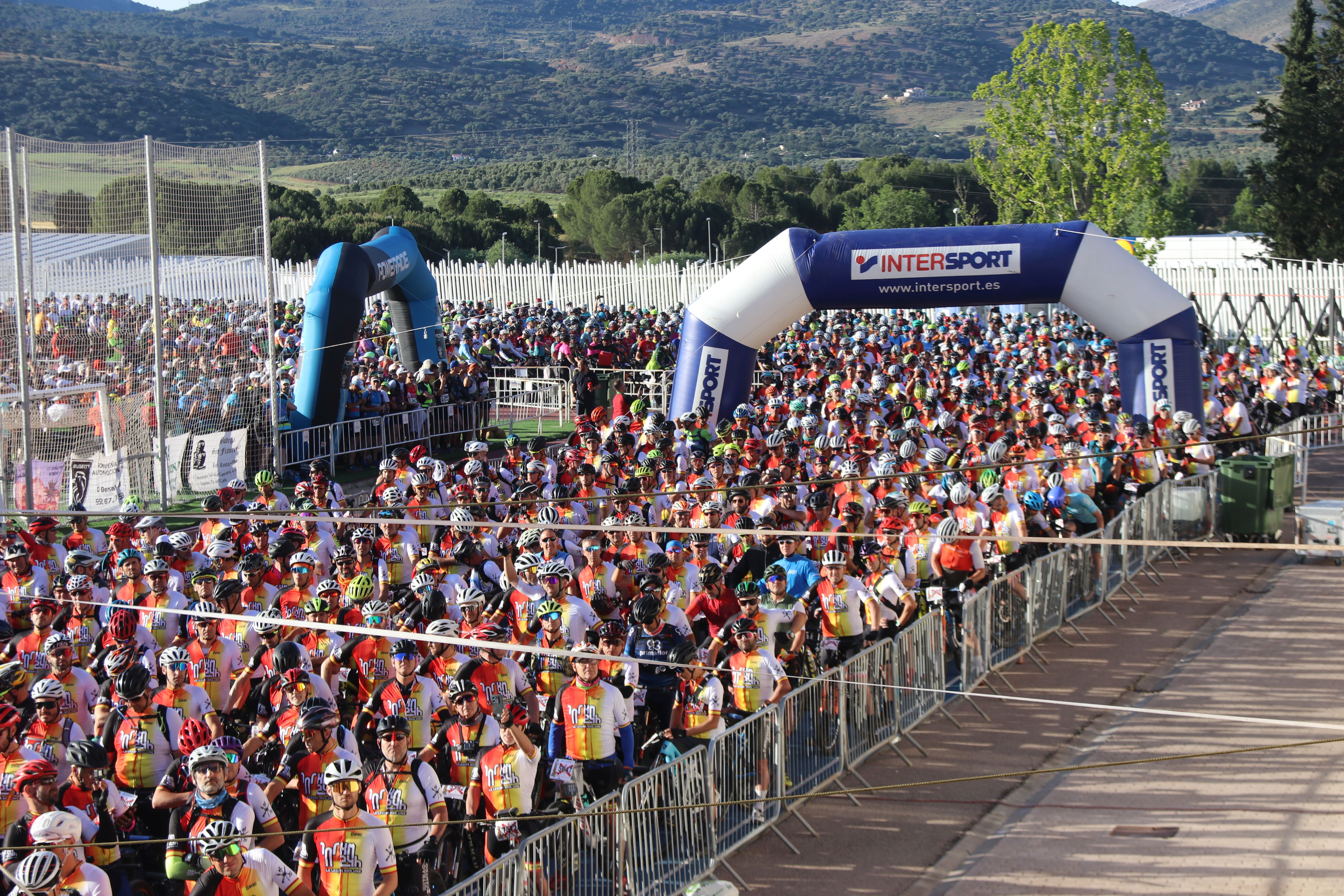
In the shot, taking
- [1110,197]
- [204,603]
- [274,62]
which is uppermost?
[274,62]

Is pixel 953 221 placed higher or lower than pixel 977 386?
higher

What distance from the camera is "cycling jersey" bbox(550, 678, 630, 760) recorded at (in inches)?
280

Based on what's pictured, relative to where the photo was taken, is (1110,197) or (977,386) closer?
(977,386)

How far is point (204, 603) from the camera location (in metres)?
8.42

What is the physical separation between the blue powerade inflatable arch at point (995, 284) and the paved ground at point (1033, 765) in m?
4.15

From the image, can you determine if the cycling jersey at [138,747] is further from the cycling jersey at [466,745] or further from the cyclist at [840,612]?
the cyclist at [840,612]

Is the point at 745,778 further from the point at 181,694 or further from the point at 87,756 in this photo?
the point at 87,756

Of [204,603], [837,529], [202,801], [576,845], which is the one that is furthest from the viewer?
[837,529]

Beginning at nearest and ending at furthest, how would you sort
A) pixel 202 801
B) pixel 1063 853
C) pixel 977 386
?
pixel 202 801
pixel 1063 853
pixel 977 386

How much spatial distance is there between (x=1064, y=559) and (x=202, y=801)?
8396 millimetres

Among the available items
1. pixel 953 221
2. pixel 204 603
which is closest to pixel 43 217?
pixel 204 603

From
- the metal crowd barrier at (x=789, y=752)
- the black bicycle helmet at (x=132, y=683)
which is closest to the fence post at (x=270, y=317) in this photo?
the metal crowd barrier at (x=789, y=752)

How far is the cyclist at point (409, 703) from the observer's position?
7.12 m

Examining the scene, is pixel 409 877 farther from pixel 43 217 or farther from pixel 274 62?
pixel 274 62
